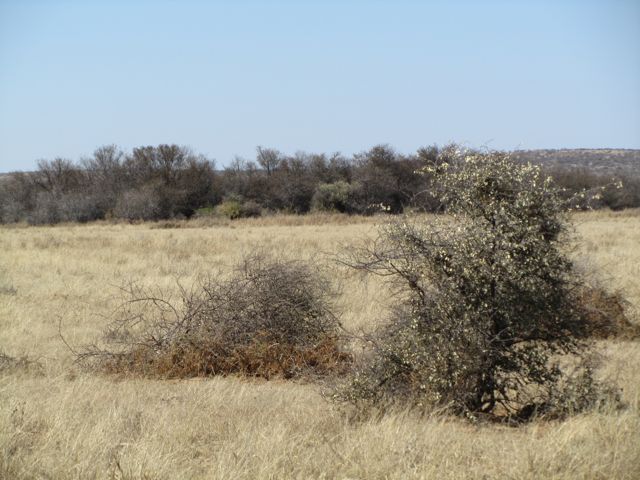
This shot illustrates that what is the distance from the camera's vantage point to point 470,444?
5117 millimetres

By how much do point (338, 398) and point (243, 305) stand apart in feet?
10.5

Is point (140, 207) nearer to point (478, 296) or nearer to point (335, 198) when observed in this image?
point (335, 198)

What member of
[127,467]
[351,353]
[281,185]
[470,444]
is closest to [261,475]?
[127,467]

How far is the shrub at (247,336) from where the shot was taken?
29.9 feet

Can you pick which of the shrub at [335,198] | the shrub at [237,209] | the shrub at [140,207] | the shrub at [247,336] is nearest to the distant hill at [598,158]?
the shrub at [335,198]

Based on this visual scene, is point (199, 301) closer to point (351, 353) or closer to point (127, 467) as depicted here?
point (351, 353)

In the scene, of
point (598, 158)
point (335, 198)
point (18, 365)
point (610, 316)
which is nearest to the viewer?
point (18, 365)

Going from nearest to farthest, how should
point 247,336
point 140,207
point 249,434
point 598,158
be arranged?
point 249,434
point 247,336
point 140,207
point 598,158

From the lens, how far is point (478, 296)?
6547mm

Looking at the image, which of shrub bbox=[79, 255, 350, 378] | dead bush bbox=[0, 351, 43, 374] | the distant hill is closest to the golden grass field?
dead bush bbox=[0, 351, 43, 374]

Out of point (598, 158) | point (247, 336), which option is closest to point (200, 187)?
point (247, 336)

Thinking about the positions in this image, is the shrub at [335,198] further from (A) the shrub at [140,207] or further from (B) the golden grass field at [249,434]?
(B) the golden grass field at [249,434]

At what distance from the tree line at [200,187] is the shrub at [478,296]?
34.1m

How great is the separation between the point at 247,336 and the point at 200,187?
41.7 meters
